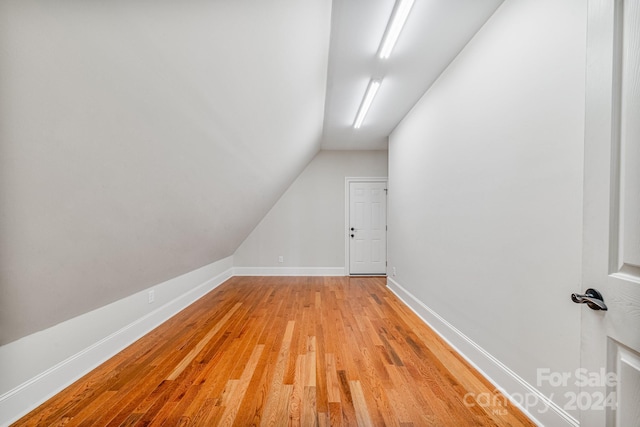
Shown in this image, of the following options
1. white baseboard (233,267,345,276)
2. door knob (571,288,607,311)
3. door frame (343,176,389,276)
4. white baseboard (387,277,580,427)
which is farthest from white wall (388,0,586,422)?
white baseboard (233,267,345,276)

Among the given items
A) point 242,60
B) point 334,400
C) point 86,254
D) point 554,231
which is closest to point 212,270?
point 86,254

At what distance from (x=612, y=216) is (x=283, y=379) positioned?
210 cm

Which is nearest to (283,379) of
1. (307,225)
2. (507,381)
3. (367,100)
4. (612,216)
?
(507,381)

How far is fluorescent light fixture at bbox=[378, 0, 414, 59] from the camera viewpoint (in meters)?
1.92

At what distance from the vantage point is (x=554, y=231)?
1.58 m

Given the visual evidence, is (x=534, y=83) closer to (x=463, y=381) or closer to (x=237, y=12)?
(x=237, y=12)

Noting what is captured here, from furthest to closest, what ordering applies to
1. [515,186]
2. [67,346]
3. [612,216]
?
[67,346] < [515,186] < [612,216]

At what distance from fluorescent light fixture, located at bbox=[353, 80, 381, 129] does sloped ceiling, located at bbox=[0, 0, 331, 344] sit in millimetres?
730

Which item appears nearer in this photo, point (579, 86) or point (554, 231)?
point (579, 86)

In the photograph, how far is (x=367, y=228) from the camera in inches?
239

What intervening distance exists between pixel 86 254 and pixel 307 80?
7.25 feet

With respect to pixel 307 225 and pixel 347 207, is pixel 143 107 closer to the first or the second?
pixel 307 225

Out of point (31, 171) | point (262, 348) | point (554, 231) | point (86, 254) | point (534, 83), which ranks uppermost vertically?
point (534, 83)

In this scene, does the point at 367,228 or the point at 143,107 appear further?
the point at 367,228
